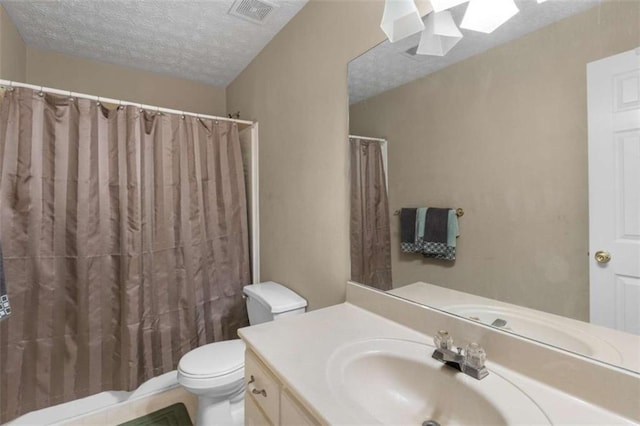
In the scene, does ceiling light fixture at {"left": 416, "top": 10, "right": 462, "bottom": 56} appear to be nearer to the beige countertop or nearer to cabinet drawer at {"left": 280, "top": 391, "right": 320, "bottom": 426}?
the beige countertop

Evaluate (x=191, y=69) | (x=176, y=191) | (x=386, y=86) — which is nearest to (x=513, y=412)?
(x=386, y=86)

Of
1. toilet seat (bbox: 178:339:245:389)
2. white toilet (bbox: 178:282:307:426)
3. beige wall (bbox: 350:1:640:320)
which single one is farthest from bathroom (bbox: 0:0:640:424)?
toilet seat (bbox: 178:339:245:389)

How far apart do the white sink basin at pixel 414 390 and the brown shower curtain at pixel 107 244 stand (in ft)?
4.67

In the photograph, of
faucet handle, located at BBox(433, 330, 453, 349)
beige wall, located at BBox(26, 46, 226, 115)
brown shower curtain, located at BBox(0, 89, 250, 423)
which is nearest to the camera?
faucet handle, located at BBox(433, 330, 453, 349)

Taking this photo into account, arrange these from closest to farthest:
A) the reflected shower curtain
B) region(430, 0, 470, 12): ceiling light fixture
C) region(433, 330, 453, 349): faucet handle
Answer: region(433, 330, 453, 349): faucet handle
region(430, 0, 470, 12): ceiling light fixture
the reflected shower curtain

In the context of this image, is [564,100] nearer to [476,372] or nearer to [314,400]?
[476,372]

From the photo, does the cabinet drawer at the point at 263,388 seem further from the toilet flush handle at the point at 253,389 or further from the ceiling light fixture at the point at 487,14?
the ceiling light fixture at the point at 487,14

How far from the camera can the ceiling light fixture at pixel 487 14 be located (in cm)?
88

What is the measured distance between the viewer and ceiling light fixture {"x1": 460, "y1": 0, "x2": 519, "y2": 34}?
88cm

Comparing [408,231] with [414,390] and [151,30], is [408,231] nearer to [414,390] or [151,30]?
[414,390]

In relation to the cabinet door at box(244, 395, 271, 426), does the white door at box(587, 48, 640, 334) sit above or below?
above

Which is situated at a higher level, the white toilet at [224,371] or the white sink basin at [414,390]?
the white sink basin at [414,390]

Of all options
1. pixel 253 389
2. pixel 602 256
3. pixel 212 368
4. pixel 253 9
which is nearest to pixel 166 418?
pixel 212 368

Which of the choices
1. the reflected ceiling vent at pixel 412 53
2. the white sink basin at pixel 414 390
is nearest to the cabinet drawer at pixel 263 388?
the white sink basin at pixel 414 390
